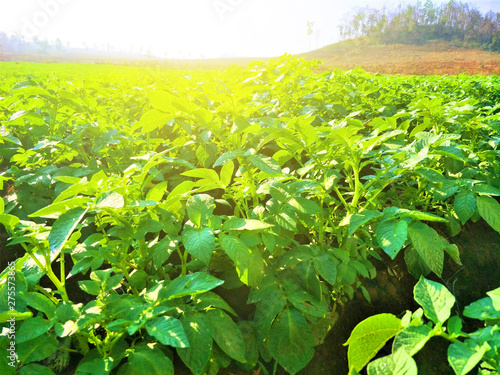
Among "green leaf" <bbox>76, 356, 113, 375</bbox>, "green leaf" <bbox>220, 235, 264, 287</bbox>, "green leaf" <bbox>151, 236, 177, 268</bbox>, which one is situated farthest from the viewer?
"green leaf" <bbox>151, 236, 177, 268</bbox>

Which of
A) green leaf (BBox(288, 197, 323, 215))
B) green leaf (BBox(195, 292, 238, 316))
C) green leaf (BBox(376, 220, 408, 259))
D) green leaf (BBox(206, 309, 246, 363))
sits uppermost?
green leaf (BBox(288, 197, 323, 215))

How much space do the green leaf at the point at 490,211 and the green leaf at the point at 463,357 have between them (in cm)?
78

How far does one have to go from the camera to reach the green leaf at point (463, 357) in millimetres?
563

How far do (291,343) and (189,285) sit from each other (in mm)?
434

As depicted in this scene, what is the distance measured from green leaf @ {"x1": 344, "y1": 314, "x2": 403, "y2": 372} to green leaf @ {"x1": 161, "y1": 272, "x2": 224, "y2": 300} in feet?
1.21

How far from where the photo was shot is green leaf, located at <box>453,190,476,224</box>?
1.26 m

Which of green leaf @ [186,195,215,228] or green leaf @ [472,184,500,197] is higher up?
green leaf @ [186,195,215,228]

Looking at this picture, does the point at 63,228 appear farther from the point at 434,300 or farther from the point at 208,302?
the point at 434,300

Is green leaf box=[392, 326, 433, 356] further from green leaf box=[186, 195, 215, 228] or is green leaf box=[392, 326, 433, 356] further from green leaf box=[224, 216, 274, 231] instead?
green leaf box=[186, 195, 215, 228]

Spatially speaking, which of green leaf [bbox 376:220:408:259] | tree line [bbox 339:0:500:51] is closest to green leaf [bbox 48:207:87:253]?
green leaf [bbox 376:220:408:259]

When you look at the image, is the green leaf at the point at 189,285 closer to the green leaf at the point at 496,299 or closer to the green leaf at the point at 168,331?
the green leaf at the point at 168,331

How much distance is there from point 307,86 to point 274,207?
7.97 ft

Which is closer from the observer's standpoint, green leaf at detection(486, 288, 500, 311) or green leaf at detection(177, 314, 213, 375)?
green leaf at detection(486, 288, 500, 311)

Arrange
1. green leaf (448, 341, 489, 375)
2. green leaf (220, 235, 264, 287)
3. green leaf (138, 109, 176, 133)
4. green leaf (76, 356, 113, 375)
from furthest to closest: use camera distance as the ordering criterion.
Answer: green leaf (138, 109, 176, 133)
green leaf (220, 235, 264, 287)
green leaf (76, 356, 113, 375)
green leaf (448, 341, 489, 375)
